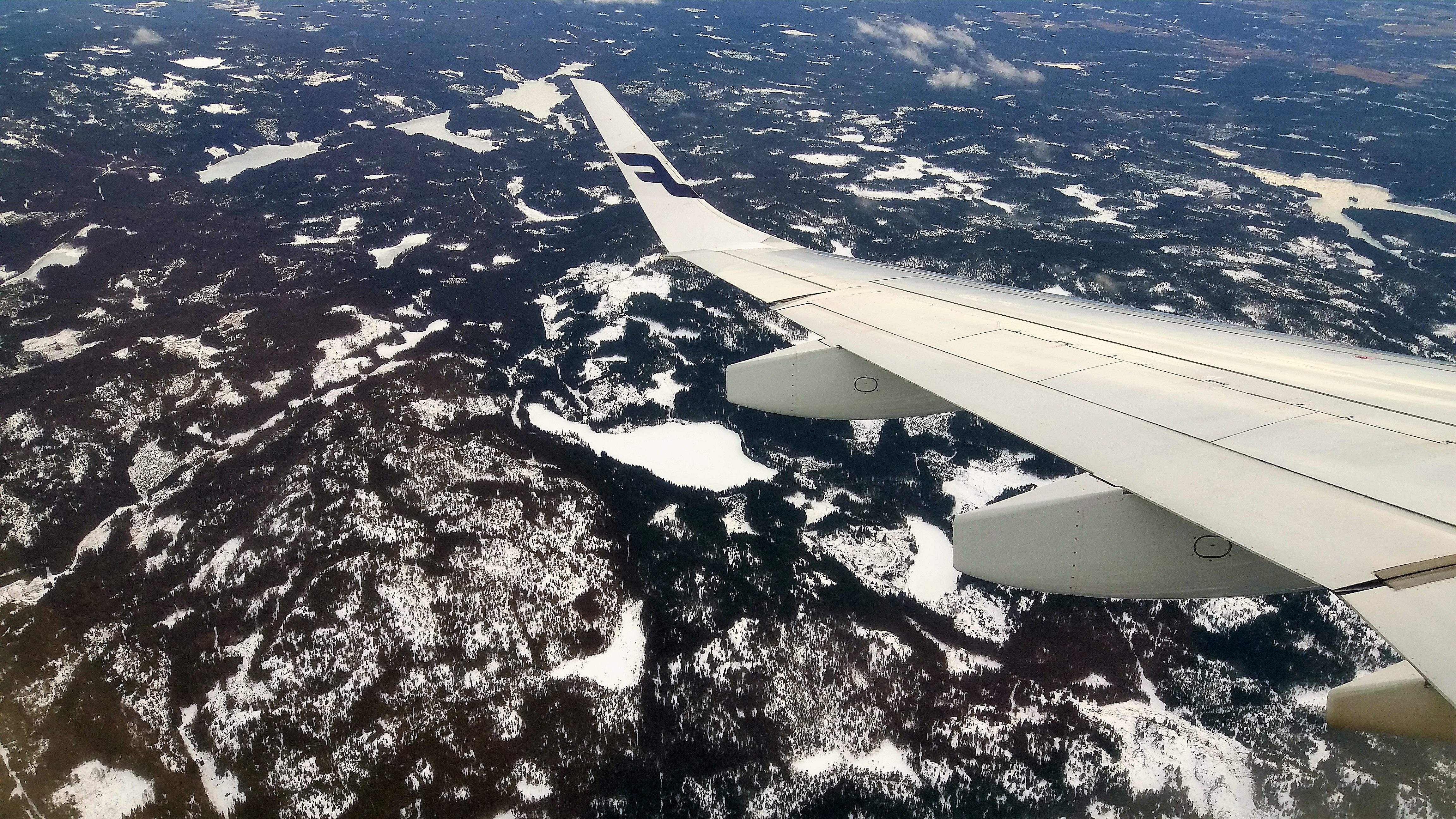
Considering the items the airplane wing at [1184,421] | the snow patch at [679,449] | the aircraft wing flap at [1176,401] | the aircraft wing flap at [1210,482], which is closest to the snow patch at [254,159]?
the snow patch at [679,449]

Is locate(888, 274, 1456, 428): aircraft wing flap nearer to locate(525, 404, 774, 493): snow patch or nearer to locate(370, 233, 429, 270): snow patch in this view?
locate(525, 404, 774, 493): snow patch

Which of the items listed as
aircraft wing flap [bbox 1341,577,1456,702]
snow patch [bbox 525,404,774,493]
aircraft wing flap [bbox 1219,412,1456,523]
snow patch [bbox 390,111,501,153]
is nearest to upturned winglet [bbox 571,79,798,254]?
aircraft wing flap [bbox 1219,412,1456,523]

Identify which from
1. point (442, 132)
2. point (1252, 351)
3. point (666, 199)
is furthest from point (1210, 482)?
point (442, 132)

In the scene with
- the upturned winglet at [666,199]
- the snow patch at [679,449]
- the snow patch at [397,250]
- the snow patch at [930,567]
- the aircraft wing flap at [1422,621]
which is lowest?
the snow patch at [397,250]

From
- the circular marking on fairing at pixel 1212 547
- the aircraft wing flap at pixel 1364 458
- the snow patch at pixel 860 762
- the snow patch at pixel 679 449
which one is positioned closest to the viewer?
the aircraft wing flap at pixel 1364 458

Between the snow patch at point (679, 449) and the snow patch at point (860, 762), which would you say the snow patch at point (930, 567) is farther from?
the snow patch at point (679, 449)

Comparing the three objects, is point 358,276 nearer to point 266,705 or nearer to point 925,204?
point 266,705

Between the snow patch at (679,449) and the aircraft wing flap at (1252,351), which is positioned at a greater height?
the aircraft wing flap at (1252,351)

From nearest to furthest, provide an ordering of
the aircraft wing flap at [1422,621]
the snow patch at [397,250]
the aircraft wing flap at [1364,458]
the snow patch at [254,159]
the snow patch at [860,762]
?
the aircraft wing flap at [1422,621] → the aircraft wing flap at [1364,458] → the snow patch at [860,762] → the snow patch at [397,250] → the snow patch at [254,159]
